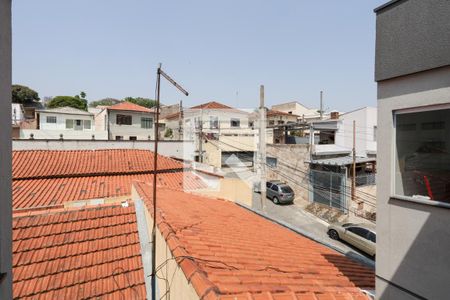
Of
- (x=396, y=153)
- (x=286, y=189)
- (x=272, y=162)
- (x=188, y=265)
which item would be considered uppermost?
(x=396, y=153)

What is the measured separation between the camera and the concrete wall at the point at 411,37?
2.57m

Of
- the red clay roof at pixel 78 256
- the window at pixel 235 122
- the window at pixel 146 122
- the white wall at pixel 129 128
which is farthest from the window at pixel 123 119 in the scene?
the red clay roof at pixel 78 256

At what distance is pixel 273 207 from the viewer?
871 inches

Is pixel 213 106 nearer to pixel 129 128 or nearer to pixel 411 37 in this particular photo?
pixel 129 128

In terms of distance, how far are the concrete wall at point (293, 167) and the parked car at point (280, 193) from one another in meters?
1.15

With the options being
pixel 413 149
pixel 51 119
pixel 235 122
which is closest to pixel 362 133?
pixel 235 122

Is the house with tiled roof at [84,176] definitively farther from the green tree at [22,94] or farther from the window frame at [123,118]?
the green tree at [22,94]

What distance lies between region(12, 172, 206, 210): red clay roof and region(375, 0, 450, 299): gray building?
10770mm

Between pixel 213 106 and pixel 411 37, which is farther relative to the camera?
pixel 213 106

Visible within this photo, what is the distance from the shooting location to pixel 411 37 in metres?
2.83

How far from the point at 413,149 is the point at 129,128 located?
32278 mm

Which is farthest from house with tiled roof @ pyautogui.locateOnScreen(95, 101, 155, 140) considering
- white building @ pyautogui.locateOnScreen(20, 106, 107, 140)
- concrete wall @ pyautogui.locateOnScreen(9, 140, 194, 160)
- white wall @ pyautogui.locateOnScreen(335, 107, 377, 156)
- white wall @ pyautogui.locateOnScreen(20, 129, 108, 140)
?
white wall @ pyautogui.locateOnScreen(335, 107, 377, 156)

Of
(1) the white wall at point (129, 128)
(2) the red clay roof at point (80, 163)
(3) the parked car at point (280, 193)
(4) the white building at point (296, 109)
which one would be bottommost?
Result: (3) the parked car at point (280, 193)

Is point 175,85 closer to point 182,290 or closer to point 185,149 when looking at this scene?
point 182,290
